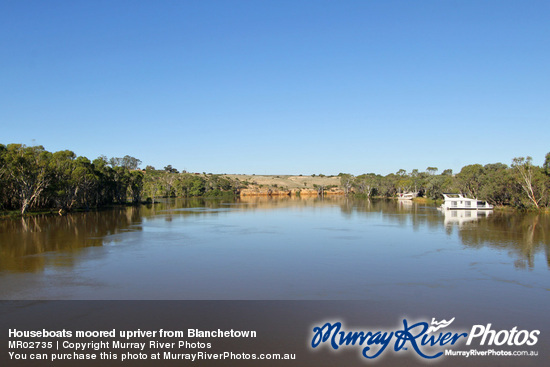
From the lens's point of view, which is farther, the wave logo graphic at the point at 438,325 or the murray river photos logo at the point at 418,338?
the wave logo graphic at the point at 438,325

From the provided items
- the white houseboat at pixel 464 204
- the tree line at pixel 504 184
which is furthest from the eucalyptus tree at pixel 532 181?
the white houseboat at pixel 464 204

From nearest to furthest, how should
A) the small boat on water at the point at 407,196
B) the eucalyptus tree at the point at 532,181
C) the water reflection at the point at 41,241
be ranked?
the water reflection at the point at 41,241
the eucalyptus tree at the point at 532,181
the small boat on water at the point at 407,196

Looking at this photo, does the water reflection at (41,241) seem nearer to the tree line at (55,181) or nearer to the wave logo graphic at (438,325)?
the tree line at (55,181)

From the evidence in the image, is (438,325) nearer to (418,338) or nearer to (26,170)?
(418,338)

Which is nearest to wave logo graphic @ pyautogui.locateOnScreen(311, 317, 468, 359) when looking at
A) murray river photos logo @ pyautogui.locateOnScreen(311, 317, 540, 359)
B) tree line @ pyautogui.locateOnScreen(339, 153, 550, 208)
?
murray river photos logo @ pyautogui.locateOnScreen(311, 317, 540, 359)

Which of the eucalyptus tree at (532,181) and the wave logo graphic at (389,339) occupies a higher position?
the eucalyptus tree at (532,181)

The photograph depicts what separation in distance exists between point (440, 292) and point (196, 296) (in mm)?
7866

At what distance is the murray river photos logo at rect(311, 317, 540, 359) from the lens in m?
8.55

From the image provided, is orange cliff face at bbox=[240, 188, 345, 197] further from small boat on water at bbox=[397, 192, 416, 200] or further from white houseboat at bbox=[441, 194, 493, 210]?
white houseboat at bbox=[441, 194, 493, 210]

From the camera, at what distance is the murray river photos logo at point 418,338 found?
8555 millimetres

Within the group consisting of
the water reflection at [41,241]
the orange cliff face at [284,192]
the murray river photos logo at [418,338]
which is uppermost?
the orange cliff face at [284,192]

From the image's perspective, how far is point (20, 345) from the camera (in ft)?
27.3

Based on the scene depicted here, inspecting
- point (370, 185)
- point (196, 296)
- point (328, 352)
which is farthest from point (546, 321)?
point (370, 185)

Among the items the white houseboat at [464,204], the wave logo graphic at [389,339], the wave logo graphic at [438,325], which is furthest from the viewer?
the white houseboat at [464,204]
